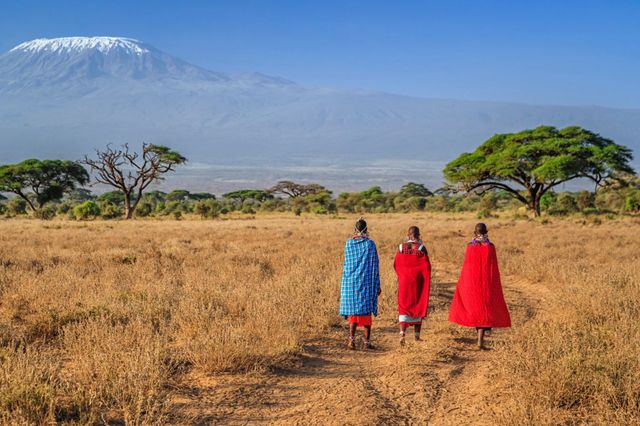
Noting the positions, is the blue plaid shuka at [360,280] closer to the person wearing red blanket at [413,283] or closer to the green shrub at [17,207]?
the person wearing red blanket at [413,283]

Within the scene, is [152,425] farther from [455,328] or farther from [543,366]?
[455,328]

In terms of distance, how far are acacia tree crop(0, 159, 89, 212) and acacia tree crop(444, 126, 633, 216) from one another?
1318 inches

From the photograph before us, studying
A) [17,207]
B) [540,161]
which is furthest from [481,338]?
[17,207]

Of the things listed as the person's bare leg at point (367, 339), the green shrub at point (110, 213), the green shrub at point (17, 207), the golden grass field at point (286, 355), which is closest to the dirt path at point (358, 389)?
the golden grass field at point (286, 355)

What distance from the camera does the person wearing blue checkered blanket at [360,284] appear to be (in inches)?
272

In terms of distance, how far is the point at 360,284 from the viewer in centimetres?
698

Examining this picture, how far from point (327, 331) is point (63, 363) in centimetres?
345

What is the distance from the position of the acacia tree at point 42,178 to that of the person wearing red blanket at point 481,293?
45582 millimetres

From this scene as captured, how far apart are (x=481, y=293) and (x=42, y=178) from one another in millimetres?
48130

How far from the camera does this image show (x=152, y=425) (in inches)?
165

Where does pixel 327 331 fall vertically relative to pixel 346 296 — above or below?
below

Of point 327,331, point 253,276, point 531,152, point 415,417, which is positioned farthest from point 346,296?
point 531,152

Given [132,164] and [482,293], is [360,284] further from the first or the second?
[132,164]

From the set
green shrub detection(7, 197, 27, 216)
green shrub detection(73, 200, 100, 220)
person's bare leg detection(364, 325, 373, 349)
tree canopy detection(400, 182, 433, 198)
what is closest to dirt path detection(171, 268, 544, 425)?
person's bare leg detection(364, 325, 373, 349)
